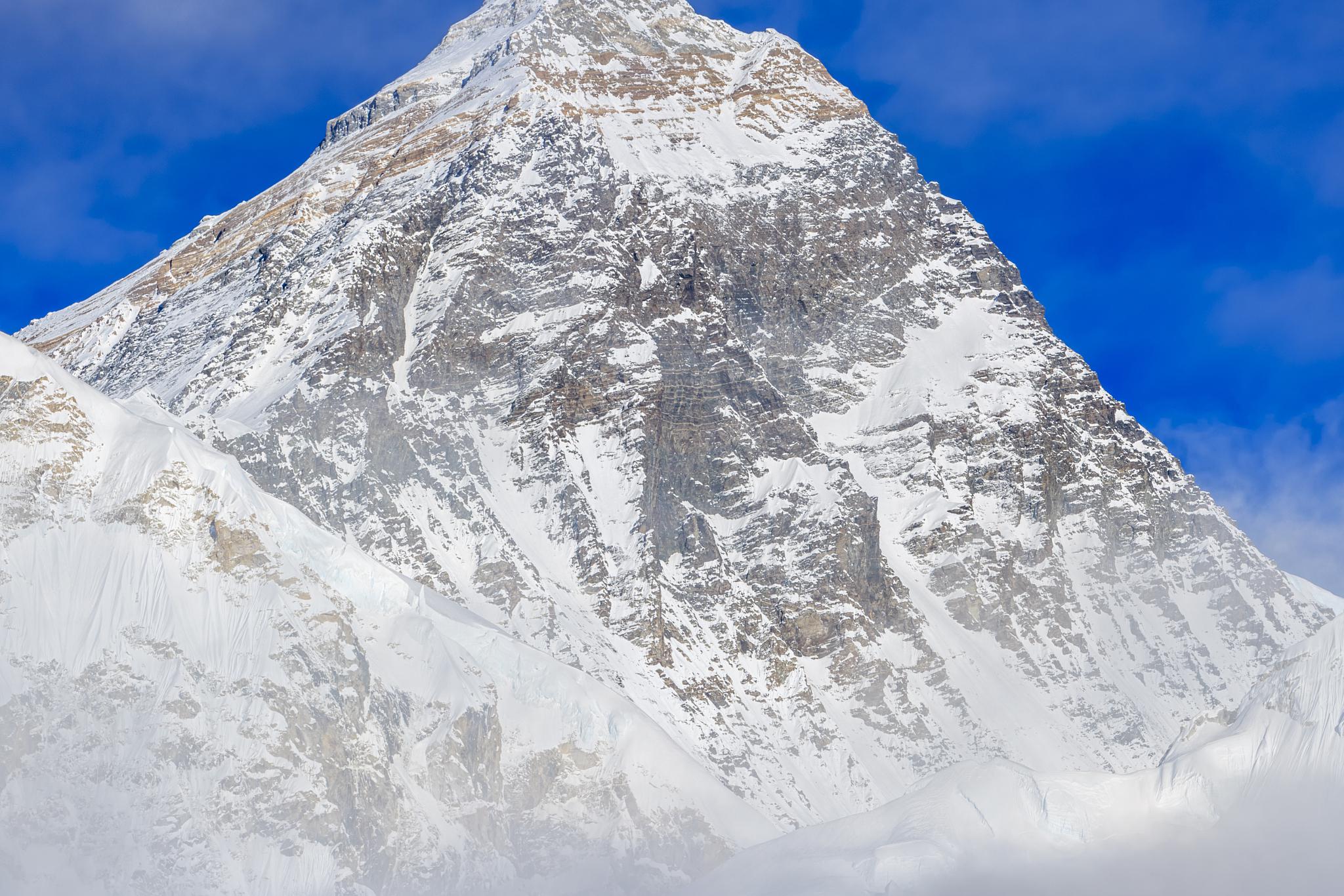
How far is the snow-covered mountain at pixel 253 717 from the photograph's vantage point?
390 feet

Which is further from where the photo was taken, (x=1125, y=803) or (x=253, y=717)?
(x=253, y=717)

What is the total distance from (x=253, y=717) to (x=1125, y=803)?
65.4 m

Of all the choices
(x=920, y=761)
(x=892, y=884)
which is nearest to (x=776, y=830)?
(x=920, y=761)

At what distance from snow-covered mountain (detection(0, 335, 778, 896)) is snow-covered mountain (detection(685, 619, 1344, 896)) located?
150ft

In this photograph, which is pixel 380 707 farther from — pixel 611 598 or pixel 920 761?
pixel 920 761

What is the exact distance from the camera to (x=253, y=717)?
417 ft

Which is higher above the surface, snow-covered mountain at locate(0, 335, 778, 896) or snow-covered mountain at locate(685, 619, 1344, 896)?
snow-covered mountain at locate(0, 335, 778, 896)

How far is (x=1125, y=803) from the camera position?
83.3m

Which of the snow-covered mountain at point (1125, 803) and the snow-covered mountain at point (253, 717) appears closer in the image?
the snow-covered mountain at point (1125, 803)

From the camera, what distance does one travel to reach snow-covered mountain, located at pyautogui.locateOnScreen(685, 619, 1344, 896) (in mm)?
77188

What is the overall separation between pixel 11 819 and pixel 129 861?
24.8ft

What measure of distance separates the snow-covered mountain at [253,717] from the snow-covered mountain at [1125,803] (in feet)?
150

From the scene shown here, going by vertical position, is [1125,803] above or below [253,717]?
below

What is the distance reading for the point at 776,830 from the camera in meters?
161
